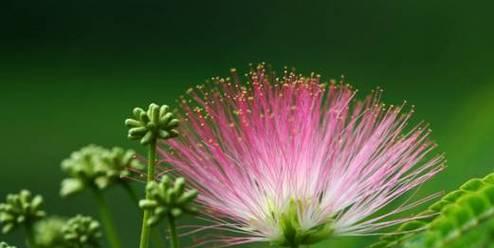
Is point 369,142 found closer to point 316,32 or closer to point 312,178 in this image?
point 312,178

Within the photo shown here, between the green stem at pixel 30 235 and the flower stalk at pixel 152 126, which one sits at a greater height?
the flower stalk at pixel 152 126

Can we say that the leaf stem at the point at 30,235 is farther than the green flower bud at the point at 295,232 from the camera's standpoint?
No

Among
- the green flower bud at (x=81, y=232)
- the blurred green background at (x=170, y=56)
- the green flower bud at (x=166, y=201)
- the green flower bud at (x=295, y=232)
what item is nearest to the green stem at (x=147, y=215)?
the green flower bud at (x=166, y=201)

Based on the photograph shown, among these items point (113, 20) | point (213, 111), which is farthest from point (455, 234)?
point (113, 20)

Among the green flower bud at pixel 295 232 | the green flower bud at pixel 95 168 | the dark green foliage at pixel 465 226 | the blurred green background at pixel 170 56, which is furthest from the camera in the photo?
the blurred green background at pixel 170 56

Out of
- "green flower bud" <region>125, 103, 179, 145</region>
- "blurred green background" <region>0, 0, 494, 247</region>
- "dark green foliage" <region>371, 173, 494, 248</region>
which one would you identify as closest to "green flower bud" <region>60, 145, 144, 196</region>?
"green flower bud" <region>125, 103, 179, 145</region>

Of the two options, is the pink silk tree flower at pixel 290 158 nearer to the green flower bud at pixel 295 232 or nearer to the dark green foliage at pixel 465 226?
the green flower bud at pixel 295 232
